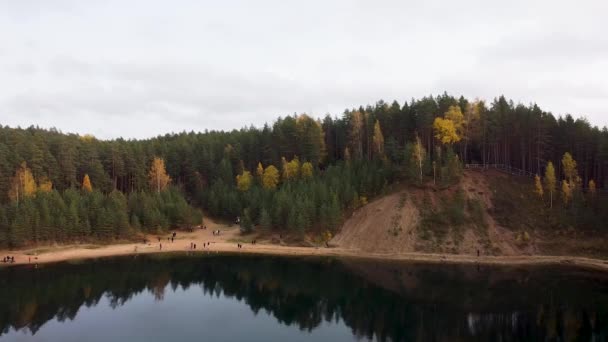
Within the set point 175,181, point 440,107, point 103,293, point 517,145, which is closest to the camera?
point 103,293

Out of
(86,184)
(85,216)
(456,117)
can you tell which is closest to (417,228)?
(456,117)

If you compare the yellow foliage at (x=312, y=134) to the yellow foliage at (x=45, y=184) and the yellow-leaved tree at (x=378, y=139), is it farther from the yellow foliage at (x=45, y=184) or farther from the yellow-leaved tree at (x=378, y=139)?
the yellow foliage at (x=45, y=184)

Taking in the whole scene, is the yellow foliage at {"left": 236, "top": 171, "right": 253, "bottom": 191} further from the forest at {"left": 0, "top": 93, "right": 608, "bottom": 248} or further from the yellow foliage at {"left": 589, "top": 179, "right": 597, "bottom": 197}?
the yellow foliage at {"left": 589, "top": 179, "right": 597, "bottom": 197}

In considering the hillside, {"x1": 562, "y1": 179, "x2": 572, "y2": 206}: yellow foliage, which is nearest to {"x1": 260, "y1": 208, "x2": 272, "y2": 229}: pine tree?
the hillside

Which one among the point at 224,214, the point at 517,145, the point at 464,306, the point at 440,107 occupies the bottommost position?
the point at 464,306

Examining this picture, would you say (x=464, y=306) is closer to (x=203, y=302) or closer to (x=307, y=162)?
(x=203, y=302)

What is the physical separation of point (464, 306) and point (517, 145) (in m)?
58.8

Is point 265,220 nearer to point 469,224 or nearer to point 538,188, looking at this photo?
point 469,224

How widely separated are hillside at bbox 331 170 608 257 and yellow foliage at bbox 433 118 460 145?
817 cm

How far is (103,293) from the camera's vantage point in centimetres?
5962

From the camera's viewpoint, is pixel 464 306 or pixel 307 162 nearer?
pixel 464 306

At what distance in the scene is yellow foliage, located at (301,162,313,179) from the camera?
352ft

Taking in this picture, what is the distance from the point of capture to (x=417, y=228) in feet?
280

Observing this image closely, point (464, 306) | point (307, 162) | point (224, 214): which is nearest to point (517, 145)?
point (307, 162)
